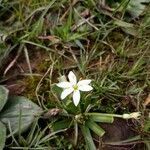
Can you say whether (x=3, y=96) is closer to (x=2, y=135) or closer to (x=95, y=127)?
(x=2, y=135)

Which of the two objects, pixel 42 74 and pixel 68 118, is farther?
pixel 42 74

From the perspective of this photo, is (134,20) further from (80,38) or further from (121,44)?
(80,38)

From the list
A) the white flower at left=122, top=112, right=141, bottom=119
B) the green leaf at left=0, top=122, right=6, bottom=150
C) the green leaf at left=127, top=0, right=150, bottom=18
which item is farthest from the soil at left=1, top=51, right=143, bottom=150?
the green leaf at left=127, top=0, right=150, bottom=18

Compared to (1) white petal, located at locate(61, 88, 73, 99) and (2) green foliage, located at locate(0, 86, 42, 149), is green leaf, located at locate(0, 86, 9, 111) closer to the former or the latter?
(2) green foliage, located at locate(0, 86, 42, 149)

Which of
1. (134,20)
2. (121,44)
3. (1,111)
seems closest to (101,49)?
(121,44)

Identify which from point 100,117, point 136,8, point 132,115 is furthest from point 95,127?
point 136,8

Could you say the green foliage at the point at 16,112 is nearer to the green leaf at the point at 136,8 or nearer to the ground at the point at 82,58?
the ground at the point at 82,58
